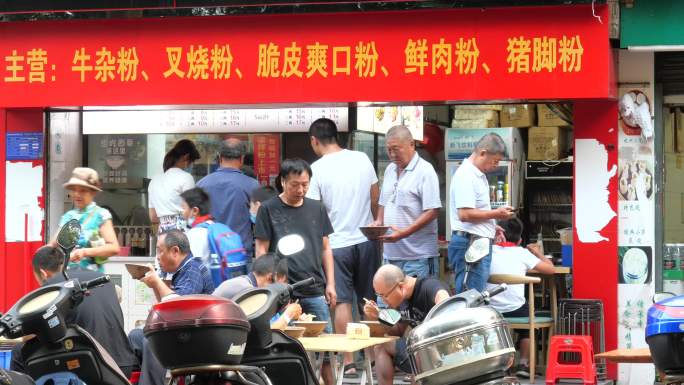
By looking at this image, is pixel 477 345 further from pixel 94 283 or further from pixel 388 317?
pixel 94 283

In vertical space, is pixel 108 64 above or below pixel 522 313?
above

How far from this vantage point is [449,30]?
11773mm

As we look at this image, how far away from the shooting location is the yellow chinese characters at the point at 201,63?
12.3 metres

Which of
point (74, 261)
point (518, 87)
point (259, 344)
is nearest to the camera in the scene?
point (259, 344)

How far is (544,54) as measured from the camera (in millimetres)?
11555

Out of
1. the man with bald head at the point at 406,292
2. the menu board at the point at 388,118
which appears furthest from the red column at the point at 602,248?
the man with bald head at the point at 406,292

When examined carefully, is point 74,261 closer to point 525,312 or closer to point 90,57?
point 90,57

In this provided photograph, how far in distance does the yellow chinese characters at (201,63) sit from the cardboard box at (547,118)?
11.8 ft

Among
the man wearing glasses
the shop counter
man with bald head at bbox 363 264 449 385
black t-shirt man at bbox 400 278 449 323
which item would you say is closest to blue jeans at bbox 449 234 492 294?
the man wearing glasses

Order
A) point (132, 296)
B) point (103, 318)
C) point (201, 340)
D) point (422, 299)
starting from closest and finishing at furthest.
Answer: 1. point (201, 340)
2. point (103, 318)
3. point (422, 299)
4. point (132, 296)

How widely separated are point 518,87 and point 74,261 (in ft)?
13.7

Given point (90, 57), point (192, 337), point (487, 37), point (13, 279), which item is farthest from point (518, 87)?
point (192, 337)

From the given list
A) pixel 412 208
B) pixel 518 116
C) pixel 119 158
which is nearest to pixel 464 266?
pixel 412 208

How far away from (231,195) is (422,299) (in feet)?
11.4
